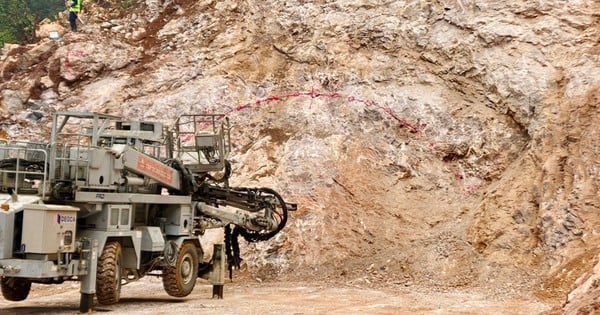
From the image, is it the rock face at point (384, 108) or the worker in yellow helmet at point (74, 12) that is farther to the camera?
the worker in yellow helmet at point (74, 12)

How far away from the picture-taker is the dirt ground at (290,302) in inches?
451

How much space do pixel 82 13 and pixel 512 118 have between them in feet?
50.7

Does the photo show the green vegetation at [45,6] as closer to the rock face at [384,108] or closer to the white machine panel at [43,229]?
the rock face at [384,108]

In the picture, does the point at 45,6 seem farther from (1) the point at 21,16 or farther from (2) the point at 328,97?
(2) the point at 328,97

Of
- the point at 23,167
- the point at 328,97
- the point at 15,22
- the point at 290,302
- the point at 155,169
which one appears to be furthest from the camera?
the point at 15,22

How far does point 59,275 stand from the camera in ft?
33.6

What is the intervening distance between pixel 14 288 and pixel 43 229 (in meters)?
2.83

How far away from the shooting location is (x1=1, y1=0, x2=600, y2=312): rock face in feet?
50.2

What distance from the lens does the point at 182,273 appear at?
13000mm

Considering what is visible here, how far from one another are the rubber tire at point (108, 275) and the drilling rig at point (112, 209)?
0.02 m

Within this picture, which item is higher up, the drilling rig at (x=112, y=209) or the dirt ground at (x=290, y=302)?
the drilling rig at (x=112, y=209)

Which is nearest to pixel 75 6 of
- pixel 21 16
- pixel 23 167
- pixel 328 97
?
pixel 328 97

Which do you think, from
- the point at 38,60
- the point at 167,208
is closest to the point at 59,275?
the point at 167,208

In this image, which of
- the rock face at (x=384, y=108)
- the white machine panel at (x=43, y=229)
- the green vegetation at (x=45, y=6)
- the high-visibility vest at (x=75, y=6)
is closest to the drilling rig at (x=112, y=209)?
the white machine panel at (x=43, y=229)
